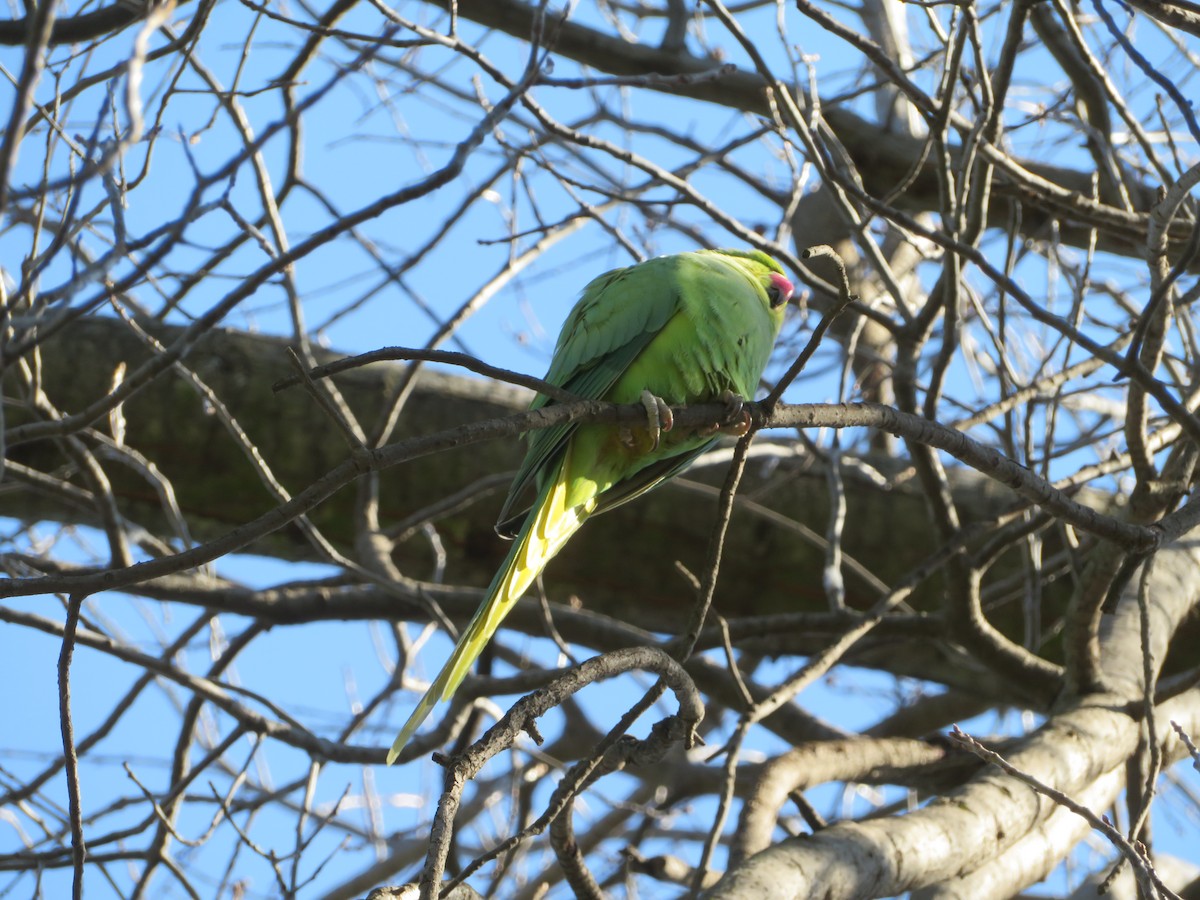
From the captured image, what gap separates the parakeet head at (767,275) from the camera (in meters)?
3.47

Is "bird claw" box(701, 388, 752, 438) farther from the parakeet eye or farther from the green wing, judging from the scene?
the parakeet eye

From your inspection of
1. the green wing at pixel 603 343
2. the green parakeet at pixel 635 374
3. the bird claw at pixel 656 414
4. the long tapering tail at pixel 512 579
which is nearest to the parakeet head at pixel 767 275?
the green parakeet at pixel 635 374

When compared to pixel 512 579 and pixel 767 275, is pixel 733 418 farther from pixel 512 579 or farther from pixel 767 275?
pixel 767 275

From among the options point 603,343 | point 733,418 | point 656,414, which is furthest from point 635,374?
point 656,414

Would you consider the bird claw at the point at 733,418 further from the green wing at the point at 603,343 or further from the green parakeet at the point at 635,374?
the green wing at the point at 603,343

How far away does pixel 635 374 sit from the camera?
3.01 meters

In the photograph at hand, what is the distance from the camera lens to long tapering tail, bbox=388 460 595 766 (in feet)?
7.23

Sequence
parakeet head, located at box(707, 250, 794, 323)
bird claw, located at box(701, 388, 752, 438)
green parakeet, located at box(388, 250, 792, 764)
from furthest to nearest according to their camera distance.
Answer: parakeet head, located at box(707, 250, 794, 323), green parakeet, located at box(388, 250, 792, 764), bird claw, located at box(701, 388, 752, 438)

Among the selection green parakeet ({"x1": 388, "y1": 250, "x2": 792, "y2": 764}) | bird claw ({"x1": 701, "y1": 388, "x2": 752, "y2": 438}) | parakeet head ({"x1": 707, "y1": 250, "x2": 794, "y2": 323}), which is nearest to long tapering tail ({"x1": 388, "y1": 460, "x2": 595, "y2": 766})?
green parakeet ({"x1": 388, "y1": 250, "x2": 792, "y2": 764})

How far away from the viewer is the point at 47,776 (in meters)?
3.48

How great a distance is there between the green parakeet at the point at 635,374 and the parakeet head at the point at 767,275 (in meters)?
0.14

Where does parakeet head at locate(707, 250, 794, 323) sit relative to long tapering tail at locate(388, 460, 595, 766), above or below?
above

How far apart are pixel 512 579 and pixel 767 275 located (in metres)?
1.53

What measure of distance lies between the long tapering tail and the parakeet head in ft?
3.12
